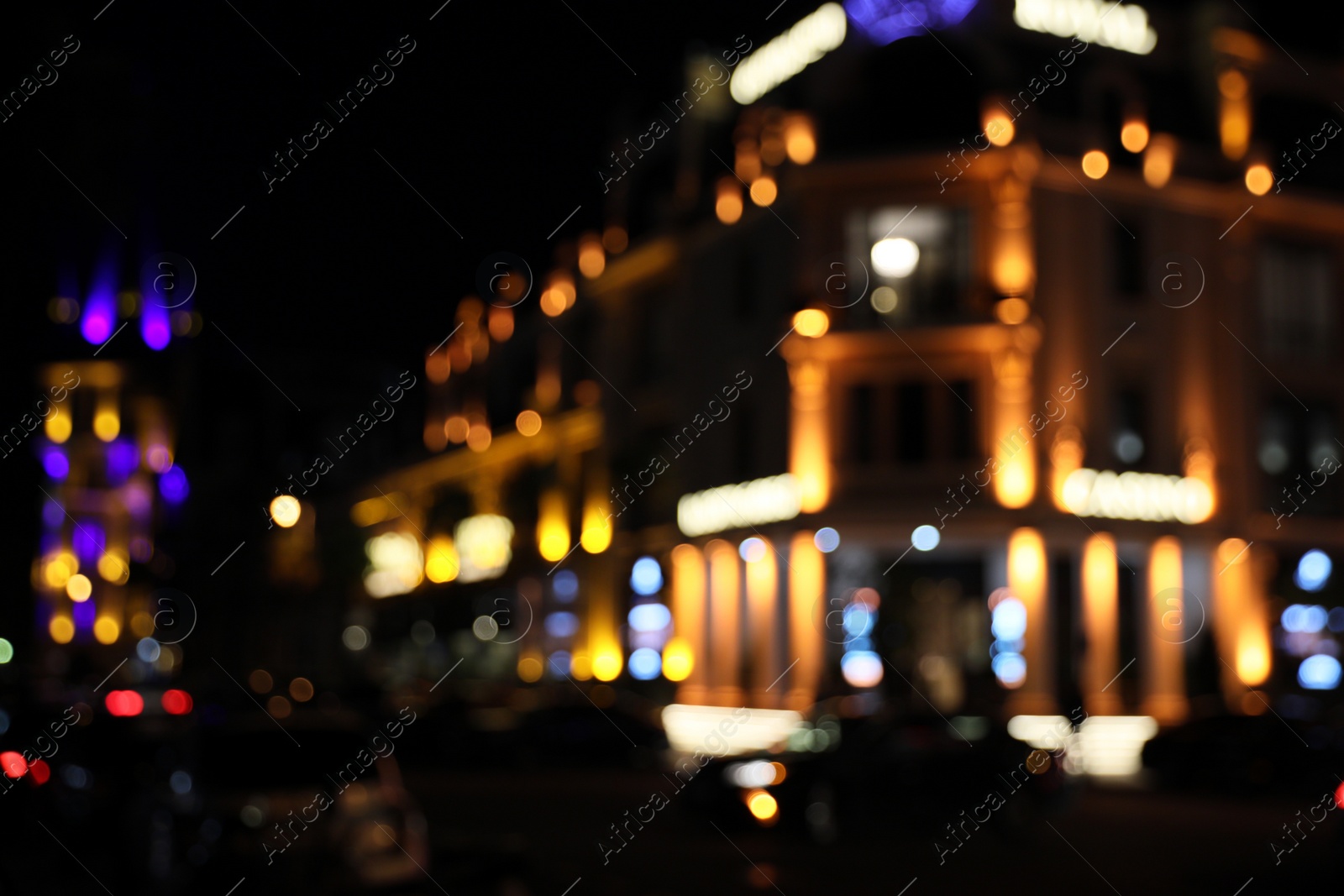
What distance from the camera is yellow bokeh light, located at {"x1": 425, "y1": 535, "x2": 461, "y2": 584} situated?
173 ft

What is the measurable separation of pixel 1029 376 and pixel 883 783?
14468 mm

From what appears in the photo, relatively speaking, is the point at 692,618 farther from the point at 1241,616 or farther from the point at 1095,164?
the point at 1095,164

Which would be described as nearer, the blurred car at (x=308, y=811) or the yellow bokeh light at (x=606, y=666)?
the blurred car at (x=308, y=811)

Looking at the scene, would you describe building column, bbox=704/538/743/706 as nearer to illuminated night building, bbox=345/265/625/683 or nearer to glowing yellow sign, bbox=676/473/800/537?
glowing yellow sign, bbox=676/473/800/537

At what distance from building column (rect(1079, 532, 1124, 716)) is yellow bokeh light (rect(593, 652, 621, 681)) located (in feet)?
47.0

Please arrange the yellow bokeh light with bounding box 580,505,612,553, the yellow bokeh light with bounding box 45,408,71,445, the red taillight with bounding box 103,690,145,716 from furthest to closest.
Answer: the yellow bokeh light with bounding box 580,505,612,553 → the red taillight with bounding box 103,690,145,716 → the yellow bokeh light with bounding box 45,408,71,445

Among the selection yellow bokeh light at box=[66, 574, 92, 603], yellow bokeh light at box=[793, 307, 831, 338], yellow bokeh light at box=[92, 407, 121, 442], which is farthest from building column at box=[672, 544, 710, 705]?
yellow bokeh light at box=[92, 407, 121, 442]

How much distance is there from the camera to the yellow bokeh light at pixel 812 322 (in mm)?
29889

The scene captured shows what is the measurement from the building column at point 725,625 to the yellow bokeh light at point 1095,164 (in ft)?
37.5

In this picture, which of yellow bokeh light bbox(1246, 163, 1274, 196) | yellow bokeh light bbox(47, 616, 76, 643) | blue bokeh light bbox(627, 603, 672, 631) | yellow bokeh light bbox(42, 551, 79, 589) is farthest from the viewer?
blue bokeh light bbox(627, 603, 672, 631)

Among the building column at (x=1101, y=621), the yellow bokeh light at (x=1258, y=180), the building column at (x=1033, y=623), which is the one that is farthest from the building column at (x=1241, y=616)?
the yellow bokeh light at (x=1258, y=180)

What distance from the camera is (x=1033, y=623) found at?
94.5 ft

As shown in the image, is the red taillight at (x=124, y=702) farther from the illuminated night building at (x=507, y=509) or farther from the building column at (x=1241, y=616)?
the building column at (x=1241, y=616)

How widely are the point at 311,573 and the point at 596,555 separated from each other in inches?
678
